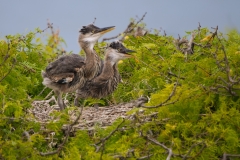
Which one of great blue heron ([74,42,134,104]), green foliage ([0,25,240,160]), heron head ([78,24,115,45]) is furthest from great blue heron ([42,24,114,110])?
green foliage ([0,25,240,160])

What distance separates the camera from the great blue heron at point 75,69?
435 inches

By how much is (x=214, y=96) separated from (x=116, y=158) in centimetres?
147

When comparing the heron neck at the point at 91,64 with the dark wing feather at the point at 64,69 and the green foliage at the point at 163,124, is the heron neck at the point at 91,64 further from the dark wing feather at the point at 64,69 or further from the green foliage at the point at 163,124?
the green foliage at the point at 163,124

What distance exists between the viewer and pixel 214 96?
8.52 m

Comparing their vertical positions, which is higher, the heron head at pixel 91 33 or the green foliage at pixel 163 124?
the heron head at pixel 91 33

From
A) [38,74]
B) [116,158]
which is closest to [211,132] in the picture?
[116,158]

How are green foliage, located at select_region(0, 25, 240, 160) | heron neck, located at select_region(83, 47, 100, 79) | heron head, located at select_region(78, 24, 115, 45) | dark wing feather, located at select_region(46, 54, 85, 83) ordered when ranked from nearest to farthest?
1. green foliage, located at select_region(0, 25, 240, 160)
2. dark wing feather, located at select_region(46, 54, 85, 83)
3. heron neck, located at select_region(83, 47, 100, 79)
4. heron head, located at select_region(78, 24, 115, 45)

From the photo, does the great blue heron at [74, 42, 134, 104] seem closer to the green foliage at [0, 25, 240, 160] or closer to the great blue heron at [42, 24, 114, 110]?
the great blue heron at [42, 24, 114, 110]

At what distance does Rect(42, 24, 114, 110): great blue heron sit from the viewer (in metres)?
11.0

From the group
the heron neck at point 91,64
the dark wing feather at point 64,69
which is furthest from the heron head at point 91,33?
the dark wing feather at point 64,69

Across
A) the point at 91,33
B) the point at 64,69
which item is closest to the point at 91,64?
the point at 91,33

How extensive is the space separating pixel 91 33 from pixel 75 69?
87 centimetres

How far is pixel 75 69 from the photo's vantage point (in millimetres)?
11203

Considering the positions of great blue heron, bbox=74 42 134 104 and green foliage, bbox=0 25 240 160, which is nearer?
green foliage, bbox=0 25 240 160
